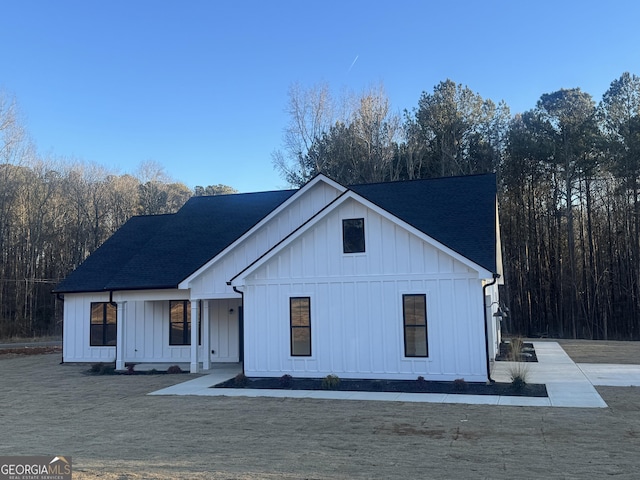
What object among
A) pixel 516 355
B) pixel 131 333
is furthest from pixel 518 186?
pixel 131 333

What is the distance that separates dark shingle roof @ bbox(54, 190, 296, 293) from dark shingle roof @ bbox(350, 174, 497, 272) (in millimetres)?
4807

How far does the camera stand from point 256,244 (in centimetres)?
1669

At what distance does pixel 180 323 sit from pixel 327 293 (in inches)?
264

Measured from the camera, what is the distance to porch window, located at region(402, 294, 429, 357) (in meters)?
13.1

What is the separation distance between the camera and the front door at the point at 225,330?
17984mm

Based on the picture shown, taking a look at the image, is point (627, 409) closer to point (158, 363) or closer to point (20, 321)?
point (158, 363)

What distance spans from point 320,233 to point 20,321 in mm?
31122

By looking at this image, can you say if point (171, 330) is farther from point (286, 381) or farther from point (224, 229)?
point (286, 381)

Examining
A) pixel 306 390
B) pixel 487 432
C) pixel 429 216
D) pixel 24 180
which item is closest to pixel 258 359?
pixel 306 390

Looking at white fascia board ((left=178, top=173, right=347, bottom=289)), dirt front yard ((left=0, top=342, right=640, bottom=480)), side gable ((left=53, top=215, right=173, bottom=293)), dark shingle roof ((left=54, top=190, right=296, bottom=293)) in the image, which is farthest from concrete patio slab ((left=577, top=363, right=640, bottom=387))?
side gable ((left=53, top=215, right=173, bottom=293))

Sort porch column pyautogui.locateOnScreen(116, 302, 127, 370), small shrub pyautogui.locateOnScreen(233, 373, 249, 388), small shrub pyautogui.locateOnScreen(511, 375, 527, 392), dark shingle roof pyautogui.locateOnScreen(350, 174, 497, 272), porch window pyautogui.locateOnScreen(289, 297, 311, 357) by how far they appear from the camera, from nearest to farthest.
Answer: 1. small shrub pyautogui.locateOnScreen(511, 375, 527, 392)
2. small shrub pyautogui.locateOnScreen(233, 373, 249, 388)
3. dark shingle roof pyautogui.locateOnScreen(350, 174, 497, 272)
4. porch window pyautogui.locateOnScreen(289, 297, 311, 357)
5. porch column pyautogui.locateOnScreen(116, 302, 127, 370)

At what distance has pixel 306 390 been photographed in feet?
41.4
